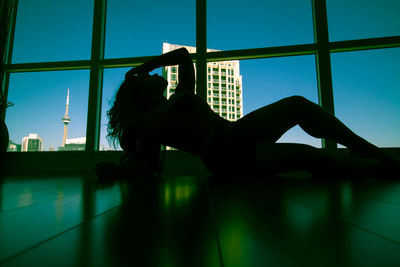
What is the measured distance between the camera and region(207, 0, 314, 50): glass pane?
116 inches

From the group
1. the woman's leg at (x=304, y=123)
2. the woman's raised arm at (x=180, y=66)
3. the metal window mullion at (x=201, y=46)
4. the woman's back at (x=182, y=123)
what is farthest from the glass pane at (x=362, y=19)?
→ the woman's back at (x=182, y=123)

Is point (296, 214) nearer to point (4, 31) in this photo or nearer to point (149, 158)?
point (149, 158)

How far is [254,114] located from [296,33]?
2.16m

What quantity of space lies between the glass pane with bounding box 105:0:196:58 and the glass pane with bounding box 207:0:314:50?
1.10 ft

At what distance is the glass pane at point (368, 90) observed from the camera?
109 inches

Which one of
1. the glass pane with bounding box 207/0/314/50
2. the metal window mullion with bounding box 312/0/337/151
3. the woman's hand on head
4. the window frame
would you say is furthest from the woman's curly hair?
the metal window mullion with bounding box 312/0/337/151

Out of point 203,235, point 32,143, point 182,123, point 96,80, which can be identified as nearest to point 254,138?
point 182,123

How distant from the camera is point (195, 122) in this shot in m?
1.39

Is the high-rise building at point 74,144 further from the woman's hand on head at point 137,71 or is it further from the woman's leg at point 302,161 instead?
the woman's leg at point 302,161

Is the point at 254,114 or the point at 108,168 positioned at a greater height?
the point at 254,114

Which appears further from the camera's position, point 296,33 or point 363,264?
point 296,33

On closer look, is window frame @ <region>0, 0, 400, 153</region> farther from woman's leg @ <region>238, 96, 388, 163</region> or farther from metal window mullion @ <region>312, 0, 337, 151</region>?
woman's leg @ <region>238, 96, 388, 163</region>

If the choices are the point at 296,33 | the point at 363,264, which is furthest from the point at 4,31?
the point at 363,264

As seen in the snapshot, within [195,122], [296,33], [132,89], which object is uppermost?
[296,33]
